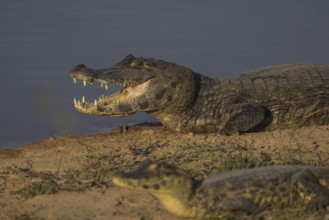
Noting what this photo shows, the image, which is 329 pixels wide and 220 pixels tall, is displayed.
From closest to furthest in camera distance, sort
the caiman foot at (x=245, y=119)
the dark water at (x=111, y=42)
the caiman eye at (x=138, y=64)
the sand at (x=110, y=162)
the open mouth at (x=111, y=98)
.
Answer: the sand at (x=110, y=162), the caiman foot at (x=245, y=119), the open mouth at (x=111, y=98), the caiman eye at (x=138, y=64), the dark water at (x=111, y=42)

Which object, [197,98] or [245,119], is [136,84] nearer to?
[197,98]

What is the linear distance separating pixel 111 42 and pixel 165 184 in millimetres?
8707

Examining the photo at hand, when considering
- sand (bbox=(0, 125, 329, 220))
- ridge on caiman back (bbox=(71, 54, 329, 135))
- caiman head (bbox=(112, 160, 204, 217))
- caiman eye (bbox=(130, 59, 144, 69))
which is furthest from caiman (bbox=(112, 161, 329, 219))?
caiman eye (bbox=(130, 59, 144, 69))

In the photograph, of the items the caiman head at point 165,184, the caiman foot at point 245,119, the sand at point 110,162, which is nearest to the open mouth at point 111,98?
the sand at point 110,162

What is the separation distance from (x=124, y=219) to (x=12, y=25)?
396 inches

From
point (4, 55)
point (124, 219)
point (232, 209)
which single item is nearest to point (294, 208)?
point (232, 209)

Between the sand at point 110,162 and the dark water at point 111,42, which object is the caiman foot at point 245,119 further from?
the dark water at point 111,42

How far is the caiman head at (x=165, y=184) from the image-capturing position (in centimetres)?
535

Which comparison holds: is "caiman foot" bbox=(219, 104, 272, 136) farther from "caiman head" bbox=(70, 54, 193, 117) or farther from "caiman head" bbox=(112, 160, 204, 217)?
"caiman head" bbox=(112, 160, 204, 217)

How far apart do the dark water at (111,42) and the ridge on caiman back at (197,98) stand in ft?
3.95

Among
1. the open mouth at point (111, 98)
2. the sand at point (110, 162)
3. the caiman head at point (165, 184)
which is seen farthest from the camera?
the open mouth at point (111, 98)

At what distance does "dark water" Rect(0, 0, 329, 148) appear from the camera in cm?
1070

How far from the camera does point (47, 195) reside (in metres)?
6.16

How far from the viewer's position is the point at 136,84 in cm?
917
